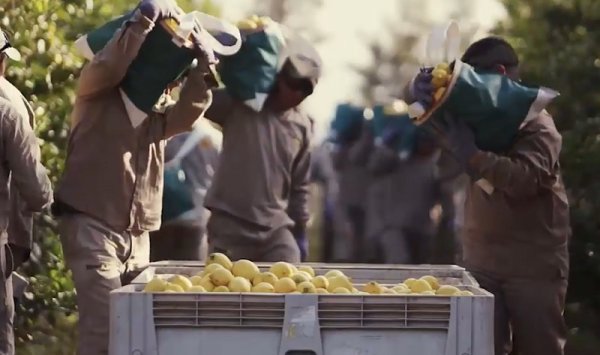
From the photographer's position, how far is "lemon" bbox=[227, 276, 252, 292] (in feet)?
19.5

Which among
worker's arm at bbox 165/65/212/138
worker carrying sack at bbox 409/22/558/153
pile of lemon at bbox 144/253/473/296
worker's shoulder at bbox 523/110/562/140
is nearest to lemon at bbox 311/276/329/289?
pile of lemon at bbox 144/253/473/296

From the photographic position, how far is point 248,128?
368 inches

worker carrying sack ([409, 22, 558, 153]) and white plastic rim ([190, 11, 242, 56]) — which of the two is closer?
worker carrying sack ([409, 22, 558, 153])

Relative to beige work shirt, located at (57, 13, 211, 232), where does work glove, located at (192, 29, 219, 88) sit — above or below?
above

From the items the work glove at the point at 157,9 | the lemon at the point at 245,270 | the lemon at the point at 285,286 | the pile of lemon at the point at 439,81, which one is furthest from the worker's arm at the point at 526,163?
the lemon at the point at 285,286

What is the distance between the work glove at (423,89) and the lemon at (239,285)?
161 cm

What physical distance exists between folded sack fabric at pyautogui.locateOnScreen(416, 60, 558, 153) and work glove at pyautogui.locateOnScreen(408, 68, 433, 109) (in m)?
0.05

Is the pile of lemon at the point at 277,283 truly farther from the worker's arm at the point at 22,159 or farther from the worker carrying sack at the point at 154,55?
the worker carrying sack at the point at 154,55

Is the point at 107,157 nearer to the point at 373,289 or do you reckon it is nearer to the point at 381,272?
the point at 381,272

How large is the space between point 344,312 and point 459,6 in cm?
2912

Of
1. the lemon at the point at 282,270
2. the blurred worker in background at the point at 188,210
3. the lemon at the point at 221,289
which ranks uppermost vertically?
the lemon at the point at 221,289

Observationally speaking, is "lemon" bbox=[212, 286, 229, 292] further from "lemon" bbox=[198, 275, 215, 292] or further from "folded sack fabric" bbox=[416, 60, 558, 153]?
"folded sack fabric" bbox=[416, 60, 558, 153]

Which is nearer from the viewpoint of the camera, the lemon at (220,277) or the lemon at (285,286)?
the lemon at (285,286)

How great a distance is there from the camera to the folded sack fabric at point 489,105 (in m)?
7.28
